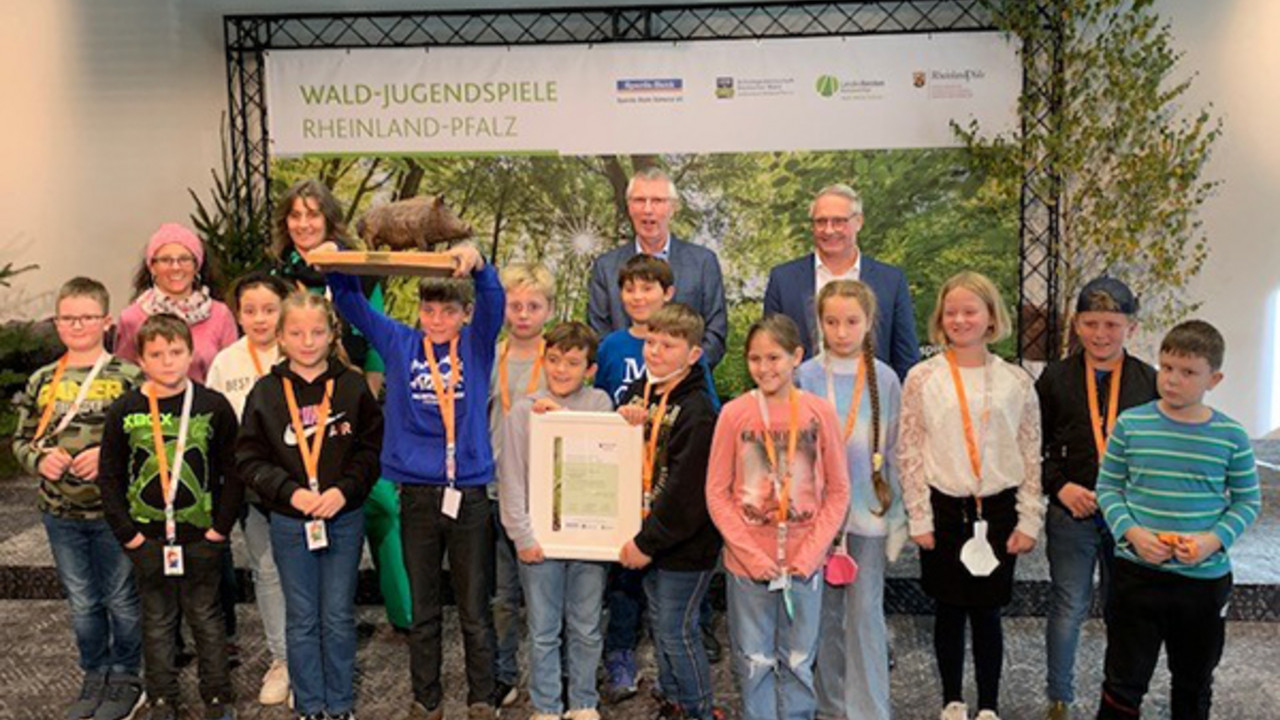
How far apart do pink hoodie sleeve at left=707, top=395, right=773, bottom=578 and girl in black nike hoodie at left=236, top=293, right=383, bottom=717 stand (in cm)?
103

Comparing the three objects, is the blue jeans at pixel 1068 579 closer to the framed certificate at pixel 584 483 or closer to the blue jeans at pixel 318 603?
the framed certificate at pixel 584 483

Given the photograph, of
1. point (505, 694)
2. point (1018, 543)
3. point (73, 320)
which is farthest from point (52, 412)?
point (1018, 543)

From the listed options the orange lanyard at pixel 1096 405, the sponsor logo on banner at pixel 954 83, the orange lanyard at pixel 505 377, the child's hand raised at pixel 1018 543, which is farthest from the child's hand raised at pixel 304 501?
the sponsor logo on banner at pixel 954 83

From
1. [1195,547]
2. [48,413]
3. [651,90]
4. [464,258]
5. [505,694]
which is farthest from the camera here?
[651,90]

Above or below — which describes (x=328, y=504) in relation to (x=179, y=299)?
below

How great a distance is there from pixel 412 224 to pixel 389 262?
238mm

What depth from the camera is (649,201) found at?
11.5 feet

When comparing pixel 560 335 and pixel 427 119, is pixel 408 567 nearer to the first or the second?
pixel 560 335

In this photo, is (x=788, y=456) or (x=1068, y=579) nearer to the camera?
(x=788, y=456)

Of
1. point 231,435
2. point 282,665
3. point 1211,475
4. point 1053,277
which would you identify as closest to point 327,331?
point 231,435

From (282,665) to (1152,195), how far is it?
530 cm

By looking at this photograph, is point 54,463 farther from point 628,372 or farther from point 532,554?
point 628,372

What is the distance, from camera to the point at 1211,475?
2557 mm

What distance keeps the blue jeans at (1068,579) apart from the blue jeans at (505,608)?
A: 1628 mm
